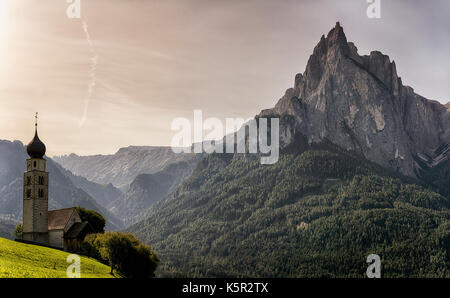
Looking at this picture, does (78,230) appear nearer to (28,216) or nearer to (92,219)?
(28,216)

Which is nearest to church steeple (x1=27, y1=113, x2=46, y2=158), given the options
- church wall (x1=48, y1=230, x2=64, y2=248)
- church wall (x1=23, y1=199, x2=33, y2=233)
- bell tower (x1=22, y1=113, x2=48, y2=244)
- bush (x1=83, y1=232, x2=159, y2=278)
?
bell tower (x1=22, y1=113, x2=48, y2=244)

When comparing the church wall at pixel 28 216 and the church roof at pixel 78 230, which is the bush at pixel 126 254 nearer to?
the church roof at pixel 78 230

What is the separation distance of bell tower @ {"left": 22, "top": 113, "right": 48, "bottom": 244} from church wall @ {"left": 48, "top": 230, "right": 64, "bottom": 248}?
1.17 meters

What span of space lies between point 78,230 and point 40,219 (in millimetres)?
9437

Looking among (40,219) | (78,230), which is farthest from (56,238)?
(40,219)

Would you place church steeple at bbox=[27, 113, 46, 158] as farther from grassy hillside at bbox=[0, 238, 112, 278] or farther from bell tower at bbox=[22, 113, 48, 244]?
grassy hillside at bbox=[0, 238, 112, 278]

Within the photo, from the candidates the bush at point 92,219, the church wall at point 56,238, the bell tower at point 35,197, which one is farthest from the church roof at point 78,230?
the bush at point 92,219

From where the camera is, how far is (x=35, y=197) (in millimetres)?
118438

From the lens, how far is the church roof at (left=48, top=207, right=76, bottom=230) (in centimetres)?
12088
